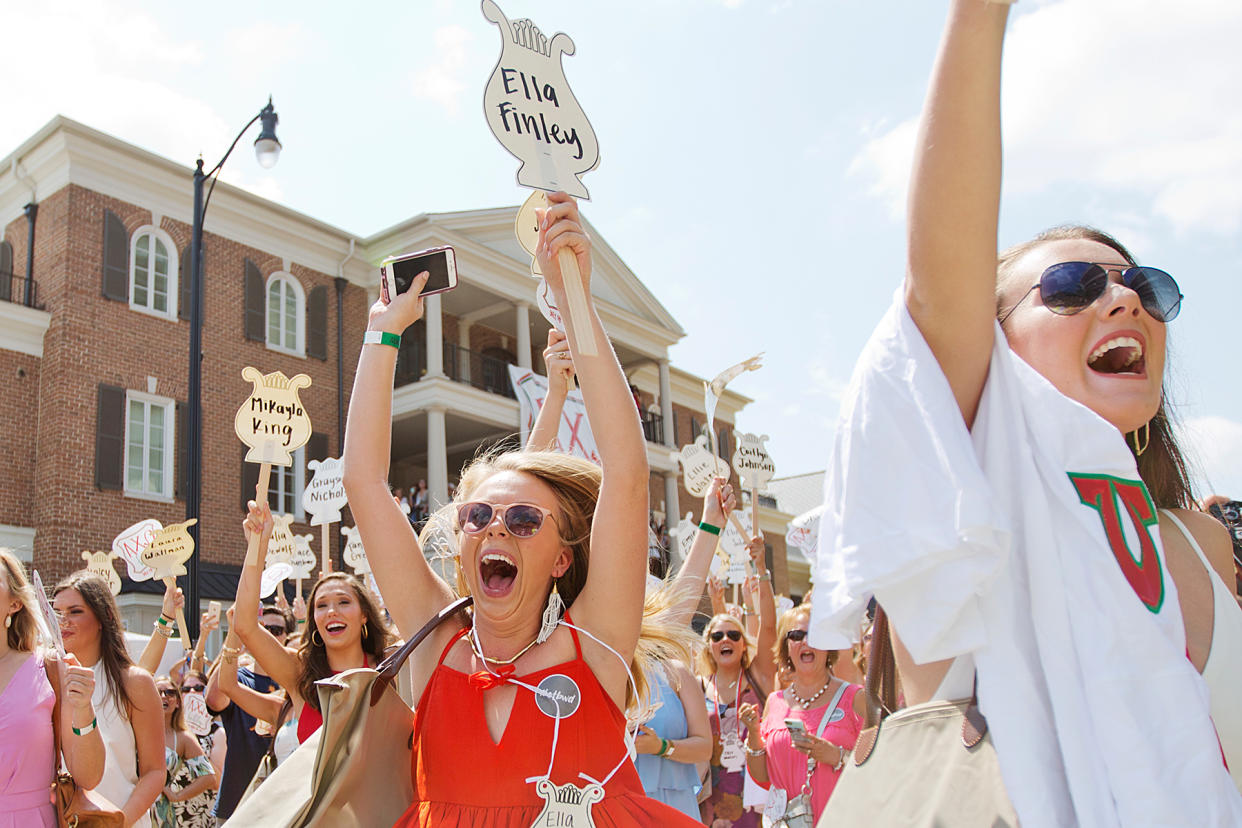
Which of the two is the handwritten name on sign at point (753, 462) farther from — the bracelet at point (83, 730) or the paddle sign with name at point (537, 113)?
the paddle sign with name at point (537, 113)

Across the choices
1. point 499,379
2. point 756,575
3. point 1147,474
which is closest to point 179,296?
point 499,379

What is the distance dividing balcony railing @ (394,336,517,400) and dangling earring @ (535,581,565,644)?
69.2 ft

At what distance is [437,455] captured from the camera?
2170 cm

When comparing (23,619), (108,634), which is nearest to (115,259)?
(108,634)

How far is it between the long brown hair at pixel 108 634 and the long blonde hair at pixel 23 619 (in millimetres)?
823

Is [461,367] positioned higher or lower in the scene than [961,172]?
higher

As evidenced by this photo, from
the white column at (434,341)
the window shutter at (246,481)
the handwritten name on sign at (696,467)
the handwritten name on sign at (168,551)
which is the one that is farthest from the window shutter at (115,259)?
the handwritten name on sign at (696,467)

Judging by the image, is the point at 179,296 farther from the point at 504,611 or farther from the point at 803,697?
the point at 504,611

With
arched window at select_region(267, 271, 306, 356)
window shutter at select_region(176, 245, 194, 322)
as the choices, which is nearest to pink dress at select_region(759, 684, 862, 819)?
window shutter at select_region(176, 245, 194, 322)

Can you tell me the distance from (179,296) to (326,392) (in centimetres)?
357

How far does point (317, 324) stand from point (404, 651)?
2091 centimetres

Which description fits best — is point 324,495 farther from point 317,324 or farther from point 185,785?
point 317,324

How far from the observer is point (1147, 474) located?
1928 mm

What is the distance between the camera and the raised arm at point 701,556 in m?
3.33
